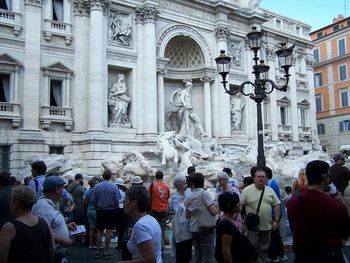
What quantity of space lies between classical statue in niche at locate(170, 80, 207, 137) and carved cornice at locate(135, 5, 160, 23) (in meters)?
4.05

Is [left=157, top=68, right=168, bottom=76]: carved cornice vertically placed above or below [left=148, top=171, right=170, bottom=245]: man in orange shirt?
above

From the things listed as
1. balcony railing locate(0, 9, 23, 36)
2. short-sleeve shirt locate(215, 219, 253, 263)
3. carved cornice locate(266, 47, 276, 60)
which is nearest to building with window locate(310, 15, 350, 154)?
carved cornice locate(266, 47, 276, 60)

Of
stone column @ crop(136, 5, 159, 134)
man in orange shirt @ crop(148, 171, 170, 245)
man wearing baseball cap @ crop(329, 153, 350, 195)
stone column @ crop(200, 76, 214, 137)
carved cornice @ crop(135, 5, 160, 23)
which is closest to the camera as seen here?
man wearing baseball cap @ crop(329, 153, 350, 195)

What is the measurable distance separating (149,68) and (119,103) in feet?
7.52

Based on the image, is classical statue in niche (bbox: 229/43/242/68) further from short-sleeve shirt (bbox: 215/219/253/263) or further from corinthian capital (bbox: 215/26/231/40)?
short-sleeve shirt (bbox: 215/219/253/263)

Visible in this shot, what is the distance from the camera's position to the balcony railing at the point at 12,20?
17661 millimetres

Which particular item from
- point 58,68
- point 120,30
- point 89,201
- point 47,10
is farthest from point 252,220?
point 120,30

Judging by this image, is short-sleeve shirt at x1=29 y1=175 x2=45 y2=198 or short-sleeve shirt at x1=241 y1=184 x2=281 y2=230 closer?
short-sleeve shirt at x1=241 y1=184 x2=281 y2=230

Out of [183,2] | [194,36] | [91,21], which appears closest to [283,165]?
[194,36]

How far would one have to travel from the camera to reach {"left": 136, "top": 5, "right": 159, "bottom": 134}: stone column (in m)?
20.4

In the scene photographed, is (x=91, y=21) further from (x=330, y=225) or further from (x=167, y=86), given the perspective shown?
(x=330, y=225)

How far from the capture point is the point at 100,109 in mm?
18938

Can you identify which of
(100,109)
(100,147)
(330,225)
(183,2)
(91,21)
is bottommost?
(330,225)

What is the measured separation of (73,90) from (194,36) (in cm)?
764
